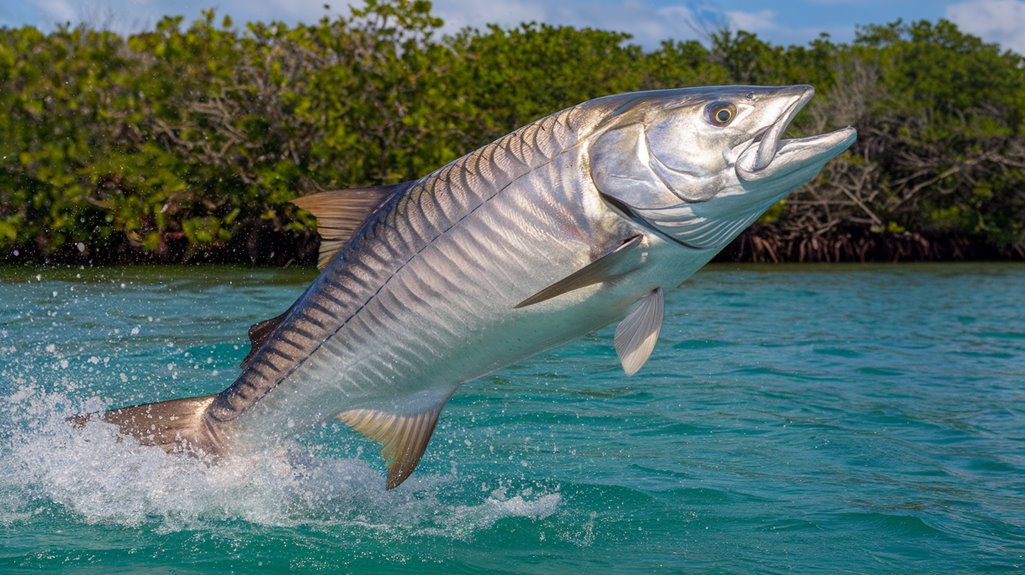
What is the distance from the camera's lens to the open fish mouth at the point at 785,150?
3.31 metres

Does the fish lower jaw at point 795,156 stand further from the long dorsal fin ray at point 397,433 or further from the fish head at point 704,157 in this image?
the long dorsal fin ray at point 397,433

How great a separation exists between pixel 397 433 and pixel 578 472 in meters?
1.65

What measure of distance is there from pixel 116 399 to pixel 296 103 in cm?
1384

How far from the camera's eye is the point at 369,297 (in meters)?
3.86

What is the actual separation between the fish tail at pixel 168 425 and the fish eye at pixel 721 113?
6.98 feet

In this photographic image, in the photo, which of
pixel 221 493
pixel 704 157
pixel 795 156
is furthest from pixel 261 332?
pixel 795 156

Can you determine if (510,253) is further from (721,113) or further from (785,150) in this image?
(785,150)

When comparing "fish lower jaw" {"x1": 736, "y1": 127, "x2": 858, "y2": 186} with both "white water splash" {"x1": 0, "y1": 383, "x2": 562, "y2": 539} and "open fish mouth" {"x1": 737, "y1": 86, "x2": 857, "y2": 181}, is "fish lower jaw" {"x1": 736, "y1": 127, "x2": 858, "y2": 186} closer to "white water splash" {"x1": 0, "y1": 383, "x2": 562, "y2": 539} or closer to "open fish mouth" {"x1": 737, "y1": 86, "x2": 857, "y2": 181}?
"open fish mouth" {"x1": 737, "y1": 86, "x2": 857, "y2": 181}

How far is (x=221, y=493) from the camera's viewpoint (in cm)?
453

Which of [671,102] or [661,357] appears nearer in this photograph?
[671,102]

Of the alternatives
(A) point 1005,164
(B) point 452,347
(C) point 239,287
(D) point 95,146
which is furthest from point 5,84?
(A) point 1005,164

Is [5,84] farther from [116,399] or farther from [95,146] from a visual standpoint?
[116,399]

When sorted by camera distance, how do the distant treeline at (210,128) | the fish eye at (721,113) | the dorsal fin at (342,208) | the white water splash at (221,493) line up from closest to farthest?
1. the fish eye at (721,113)
2. the dorsal fin at (342,208)
3. the white water splash at (221,493)
4. the distant treeline at (210,128)

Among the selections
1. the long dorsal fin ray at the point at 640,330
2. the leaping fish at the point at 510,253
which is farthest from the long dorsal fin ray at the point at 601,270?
the long dorsal fin ray at the point at 640,330
